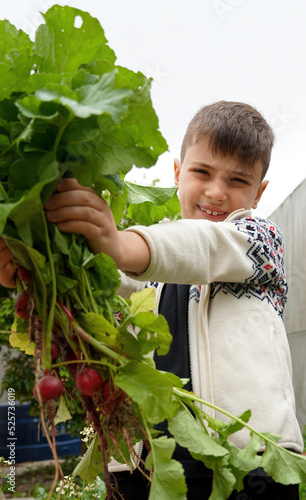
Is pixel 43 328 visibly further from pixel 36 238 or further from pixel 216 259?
pixel 216 259

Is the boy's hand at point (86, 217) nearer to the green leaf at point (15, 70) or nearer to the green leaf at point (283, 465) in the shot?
the green leaf at point (15, 70)

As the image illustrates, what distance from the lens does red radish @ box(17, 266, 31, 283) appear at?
3.07 feet

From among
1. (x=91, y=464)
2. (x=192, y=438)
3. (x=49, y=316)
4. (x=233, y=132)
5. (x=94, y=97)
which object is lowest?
(x=91, y=464)

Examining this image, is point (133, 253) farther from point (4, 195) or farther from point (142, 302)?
point (4, 195)

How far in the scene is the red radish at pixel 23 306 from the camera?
969 millimetres

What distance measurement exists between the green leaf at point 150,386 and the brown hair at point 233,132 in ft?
3.25

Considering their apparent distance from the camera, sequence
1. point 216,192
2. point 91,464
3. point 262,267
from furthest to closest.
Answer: point 216,192
point 262,267
point 91,464

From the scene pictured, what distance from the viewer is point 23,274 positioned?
0.94 m

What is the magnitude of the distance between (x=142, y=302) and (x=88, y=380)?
183mm

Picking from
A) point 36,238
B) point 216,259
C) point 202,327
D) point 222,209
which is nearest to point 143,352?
point 36,238

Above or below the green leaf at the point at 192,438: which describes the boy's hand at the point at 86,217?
above

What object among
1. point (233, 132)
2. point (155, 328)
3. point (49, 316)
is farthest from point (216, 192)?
point (49, 316)

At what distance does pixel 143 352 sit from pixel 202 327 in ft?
1.91

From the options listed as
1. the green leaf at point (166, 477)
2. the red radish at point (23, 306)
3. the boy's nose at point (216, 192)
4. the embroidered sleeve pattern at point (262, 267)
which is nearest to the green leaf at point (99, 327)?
the red radish at point (23, 306)
